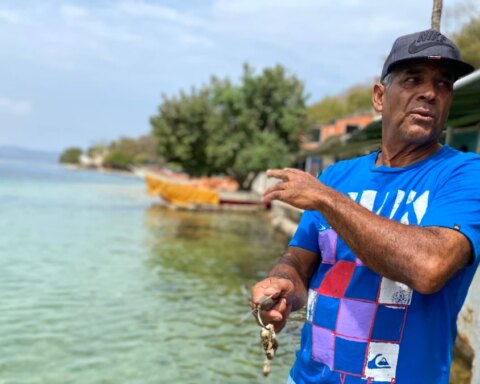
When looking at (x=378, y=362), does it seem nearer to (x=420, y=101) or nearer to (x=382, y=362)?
(x=382, y=362)

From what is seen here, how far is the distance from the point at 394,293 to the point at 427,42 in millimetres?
870

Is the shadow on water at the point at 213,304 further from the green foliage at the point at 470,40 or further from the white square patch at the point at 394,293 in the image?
the green foliage at the point at 470,40

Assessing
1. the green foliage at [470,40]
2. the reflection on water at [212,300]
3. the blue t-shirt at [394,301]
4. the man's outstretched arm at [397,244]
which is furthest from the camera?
the green foliage at [470,40]

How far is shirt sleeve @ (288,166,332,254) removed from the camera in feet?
6.86

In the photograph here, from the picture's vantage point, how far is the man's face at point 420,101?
1.88m

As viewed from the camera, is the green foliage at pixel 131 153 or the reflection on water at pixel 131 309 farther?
→ the green foliage at pixel 131 153

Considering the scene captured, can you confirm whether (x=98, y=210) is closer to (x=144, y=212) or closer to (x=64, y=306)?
(x=144, y=212)

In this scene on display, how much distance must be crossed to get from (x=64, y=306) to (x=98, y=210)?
73.2 feet

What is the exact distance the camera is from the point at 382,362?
175 cm

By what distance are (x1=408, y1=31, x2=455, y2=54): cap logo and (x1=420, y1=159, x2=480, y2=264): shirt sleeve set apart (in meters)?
0.43

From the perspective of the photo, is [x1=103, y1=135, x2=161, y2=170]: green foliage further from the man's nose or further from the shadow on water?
the man's nose

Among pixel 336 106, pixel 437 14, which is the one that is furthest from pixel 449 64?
pixel 336 106

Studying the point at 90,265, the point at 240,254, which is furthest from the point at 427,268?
the point at 240,254

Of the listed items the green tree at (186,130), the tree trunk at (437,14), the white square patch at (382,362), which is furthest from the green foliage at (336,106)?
the white square patch at (382,362)
